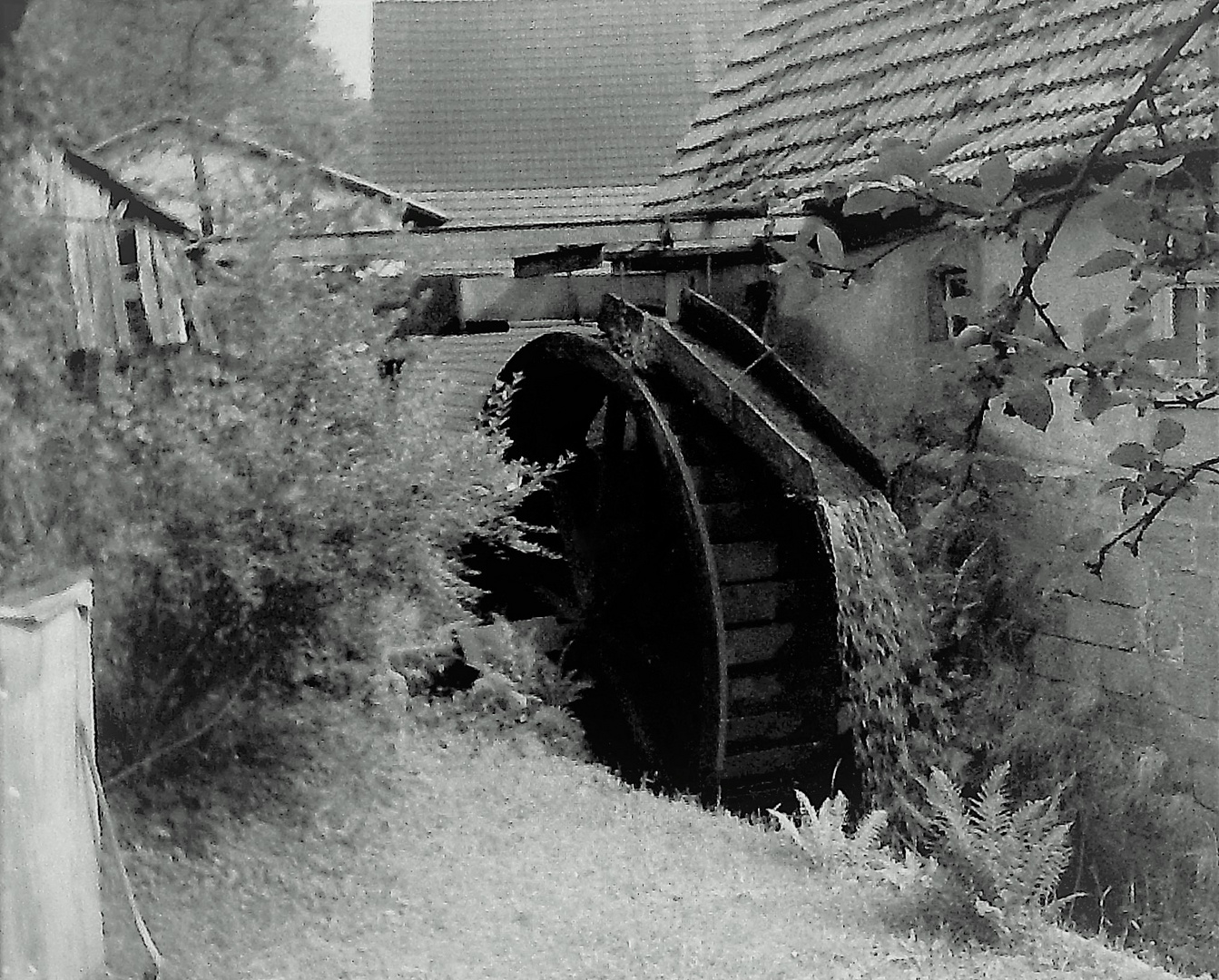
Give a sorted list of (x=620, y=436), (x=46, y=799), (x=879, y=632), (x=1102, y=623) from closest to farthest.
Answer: (x=46, y=799), (x=1102, y=623), (x=879, y=632), (x=620, y=436)

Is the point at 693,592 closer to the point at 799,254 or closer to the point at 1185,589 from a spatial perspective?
the point at 1185,589

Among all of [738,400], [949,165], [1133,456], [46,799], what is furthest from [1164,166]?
[738,400]

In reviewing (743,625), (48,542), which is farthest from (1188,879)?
(48,542)

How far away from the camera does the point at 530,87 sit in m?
2.28

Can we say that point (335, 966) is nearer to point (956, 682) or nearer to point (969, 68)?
point (956, 682)

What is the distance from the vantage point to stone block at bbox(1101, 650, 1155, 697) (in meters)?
2.22

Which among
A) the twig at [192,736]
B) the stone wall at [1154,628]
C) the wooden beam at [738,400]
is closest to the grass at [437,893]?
the twig at [192,736]

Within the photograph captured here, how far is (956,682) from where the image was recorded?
8.26ft

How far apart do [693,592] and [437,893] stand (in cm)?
105

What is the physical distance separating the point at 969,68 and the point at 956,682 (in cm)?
111

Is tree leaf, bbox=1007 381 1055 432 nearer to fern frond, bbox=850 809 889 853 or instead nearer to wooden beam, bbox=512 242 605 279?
fern frond, bbox=850 809 889 853

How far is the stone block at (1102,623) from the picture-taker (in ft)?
7.32

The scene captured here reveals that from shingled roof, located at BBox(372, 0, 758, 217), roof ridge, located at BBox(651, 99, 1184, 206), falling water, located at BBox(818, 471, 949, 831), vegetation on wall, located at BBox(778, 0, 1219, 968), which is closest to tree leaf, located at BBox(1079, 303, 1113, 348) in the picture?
A: vegetation on wall, located at BBox(778, 0, 1219, 968)

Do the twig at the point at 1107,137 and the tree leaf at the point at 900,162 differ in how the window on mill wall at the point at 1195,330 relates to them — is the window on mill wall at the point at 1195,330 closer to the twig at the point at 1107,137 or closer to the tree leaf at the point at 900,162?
the twig at the point at 1107,137
